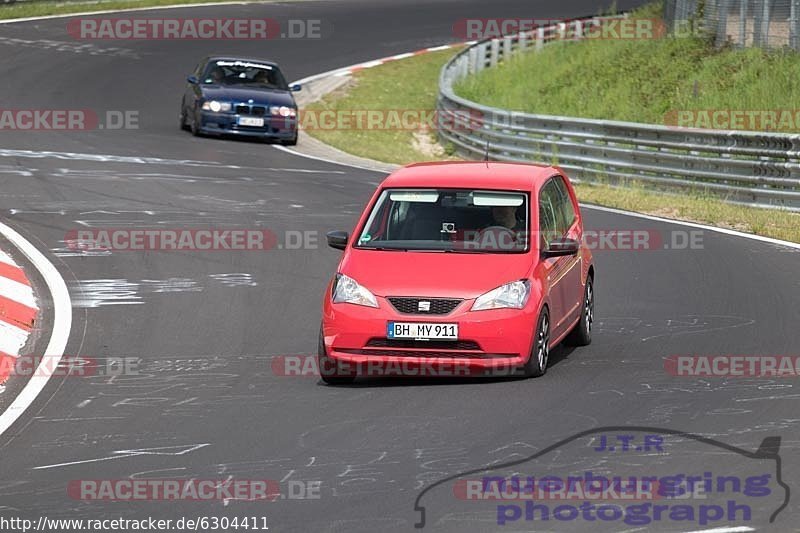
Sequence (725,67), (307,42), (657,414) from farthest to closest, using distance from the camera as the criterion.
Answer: (307,42), (725,67), (657,414)

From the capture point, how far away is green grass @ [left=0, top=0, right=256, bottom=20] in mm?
45081

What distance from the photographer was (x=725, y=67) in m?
29.9

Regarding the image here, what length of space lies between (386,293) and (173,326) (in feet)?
9.40

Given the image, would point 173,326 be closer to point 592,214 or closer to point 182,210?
point 182,210

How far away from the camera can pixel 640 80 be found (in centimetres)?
Result: 3173

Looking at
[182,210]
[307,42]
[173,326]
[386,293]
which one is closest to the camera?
[386,293]

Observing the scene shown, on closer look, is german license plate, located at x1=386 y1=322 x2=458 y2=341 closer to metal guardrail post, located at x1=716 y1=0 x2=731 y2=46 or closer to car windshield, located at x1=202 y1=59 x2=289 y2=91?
car windshield, located at x1=202 y1=59 x2=289 y2=91

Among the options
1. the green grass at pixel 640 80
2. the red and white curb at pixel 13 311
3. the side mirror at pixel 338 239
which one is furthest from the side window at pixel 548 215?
the green grass at pixel 640 80

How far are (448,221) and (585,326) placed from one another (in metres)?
1.65

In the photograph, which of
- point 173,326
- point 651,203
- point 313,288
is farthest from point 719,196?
point 173,326

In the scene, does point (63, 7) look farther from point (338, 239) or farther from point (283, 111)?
point (338, 239)

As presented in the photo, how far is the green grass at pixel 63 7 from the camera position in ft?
148

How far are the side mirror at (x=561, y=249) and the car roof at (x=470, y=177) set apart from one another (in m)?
0.68

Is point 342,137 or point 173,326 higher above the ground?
point 173,326
